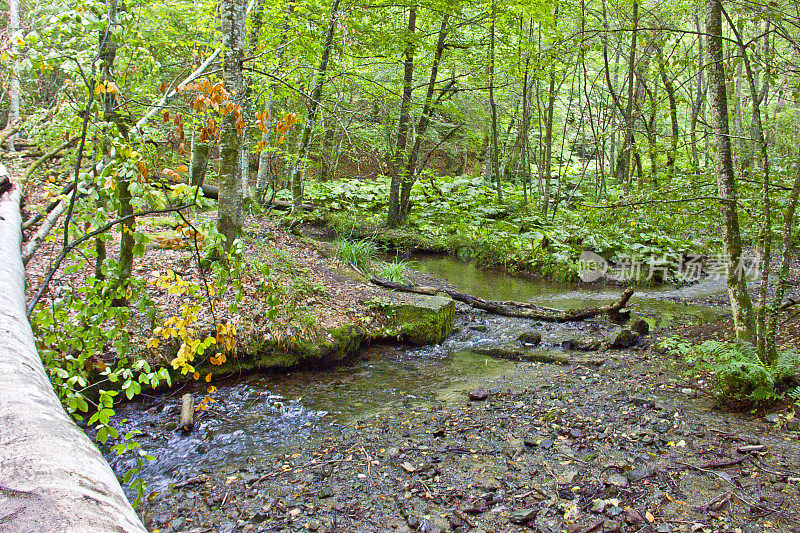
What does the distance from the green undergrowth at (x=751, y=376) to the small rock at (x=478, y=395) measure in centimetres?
201

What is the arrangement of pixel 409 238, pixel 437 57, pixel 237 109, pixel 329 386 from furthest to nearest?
pixel 409 238 → pixel 437 57 → pixel 329 386 → pixel 237 109

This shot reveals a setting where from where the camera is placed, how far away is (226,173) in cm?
574

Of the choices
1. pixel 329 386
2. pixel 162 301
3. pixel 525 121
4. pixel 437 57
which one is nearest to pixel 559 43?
pixel 329 386

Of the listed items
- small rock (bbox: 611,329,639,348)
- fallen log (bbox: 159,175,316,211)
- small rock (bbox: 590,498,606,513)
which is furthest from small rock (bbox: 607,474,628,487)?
fallen log (bbox: 159,175,316,211)

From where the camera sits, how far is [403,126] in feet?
41.9

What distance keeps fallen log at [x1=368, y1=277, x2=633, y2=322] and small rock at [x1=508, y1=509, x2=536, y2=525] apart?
539cm

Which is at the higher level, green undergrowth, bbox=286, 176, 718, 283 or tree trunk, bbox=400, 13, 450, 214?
tree trunk, bbox=400, 13, 450, 214

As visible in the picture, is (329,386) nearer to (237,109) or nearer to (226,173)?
(226,173)

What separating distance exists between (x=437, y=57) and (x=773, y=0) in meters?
9.21

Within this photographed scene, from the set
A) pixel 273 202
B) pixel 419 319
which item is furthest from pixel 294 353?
pixel 273 202

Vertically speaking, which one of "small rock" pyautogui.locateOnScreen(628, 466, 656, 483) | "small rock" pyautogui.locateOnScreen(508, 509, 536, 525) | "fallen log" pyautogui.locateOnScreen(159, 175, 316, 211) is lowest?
"small rock" pyautogui.locateOnScreen(508, 509, 536, 525)

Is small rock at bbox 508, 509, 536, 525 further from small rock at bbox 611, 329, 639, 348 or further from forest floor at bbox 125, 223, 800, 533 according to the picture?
small rock at bbox 611, 329, 639, 348

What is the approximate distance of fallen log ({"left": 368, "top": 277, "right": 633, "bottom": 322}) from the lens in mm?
7715

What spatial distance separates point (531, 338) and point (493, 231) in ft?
25.5
